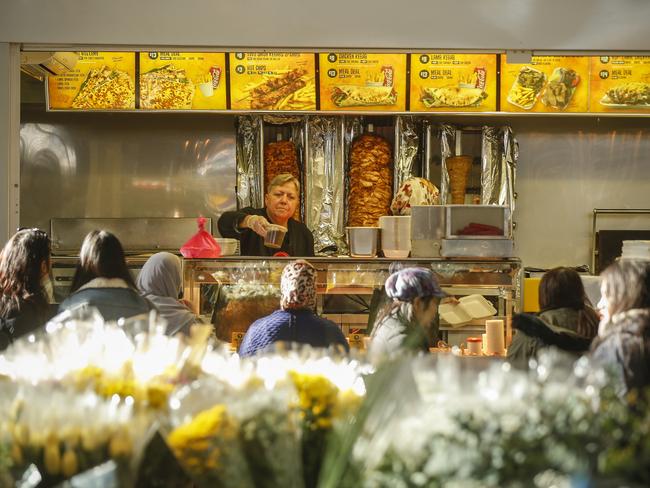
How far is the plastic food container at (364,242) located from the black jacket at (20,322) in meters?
1.63

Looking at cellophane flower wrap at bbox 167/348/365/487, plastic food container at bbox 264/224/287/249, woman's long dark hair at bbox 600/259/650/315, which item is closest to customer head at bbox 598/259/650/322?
woman's long dark hair at bbox 600/259/650/315

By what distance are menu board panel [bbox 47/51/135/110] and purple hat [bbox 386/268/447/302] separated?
363 centimetres

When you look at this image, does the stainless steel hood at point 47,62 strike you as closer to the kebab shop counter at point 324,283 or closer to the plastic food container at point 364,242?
the kebab shop counter at point 324,283

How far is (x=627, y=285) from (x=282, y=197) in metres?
3.52

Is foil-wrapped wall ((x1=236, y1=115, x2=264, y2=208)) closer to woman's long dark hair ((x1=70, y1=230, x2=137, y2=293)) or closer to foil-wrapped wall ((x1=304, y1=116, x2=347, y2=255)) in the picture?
foil-wrapped wall ((x1=304, y1=116, x2=347, y2=255))

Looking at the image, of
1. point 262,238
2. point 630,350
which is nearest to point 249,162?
point 262,238

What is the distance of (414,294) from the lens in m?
3.38

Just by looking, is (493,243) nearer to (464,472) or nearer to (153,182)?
(464,472)

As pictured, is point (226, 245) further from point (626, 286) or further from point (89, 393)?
point (89, 393)

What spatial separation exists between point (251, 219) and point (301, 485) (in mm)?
3653

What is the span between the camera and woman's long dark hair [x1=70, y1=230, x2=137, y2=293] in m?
3.22

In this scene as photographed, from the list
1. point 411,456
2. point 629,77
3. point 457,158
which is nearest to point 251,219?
point 457,158

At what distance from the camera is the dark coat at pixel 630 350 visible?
2527mm

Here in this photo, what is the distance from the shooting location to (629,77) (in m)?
6.31
